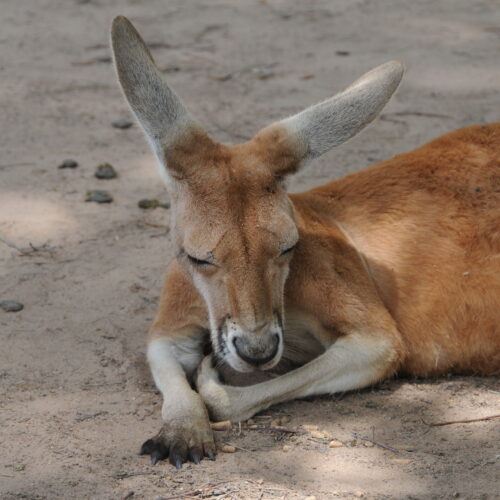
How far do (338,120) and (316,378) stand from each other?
109 cm

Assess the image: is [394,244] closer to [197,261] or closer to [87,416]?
[197,261]

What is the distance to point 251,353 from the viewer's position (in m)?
3.48

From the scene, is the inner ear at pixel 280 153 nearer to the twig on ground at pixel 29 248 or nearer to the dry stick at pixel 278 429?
the dry stick at pixel 278 429

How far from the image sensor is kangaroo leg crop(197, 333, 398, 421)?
388 cm

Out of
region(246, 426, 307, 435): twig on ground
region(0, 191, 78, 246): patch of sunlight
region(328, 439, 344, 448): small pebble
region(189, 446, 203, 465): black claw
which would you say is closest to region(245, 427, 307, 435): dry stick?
region(246, 426, 307, 435): twig on ground

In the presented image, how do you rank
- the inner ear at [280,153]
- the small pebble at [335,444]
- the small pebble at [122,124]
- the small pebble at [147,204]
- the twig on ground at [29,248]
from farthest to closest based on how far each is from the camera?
the small pebble at [122,124], the small pebble at [147,204], the twig on ground at [29,248], the inner ear at [280,153], the small pebble at [335,444]

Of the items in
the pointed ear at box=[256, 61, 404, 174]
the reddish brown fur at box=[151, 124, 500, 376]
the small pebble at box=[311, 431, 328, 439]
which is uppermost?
the pointed ear at box=[256, 61, 404, 174]

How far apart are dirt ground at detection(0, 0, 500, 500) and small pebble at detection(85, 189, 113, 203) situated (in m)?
0.05

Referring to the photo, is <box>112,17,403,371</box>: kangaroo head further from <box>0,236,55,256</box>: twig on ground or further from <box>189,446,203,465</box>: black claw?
<box>0,236,55,256</box>: twig on ground

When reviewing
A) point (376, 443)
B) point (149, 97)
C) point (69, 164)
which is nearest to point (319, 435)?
point (376, 443)

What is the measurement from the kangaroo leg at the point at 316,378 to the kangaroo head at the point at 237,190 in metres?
0.34

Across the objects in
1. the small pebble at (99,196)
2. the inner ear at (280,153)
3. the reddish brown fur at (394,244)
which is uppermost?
the inner ear at (280,153)

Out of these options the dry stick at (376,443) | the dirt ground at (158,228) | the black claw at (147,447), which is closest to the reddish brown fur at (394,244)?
the dirt ground at (158,228)

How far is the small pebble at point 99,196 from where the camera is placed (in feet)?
19.3
